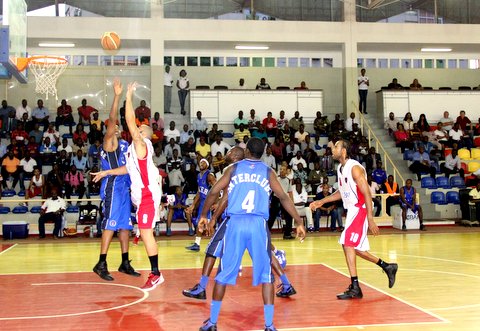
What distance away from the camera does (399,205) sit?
61.7ft

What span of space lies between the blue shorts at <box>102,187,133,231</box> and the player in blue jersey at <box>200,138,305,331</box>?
9.10 ft

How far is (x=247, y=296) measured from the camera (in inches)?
304

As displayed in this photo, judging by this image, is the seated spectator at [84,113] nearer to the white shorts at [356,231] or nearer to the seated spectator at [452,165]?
the seated spectator at [452,165]

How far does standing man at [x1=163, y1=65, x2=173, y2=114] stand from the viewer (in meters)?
24.0

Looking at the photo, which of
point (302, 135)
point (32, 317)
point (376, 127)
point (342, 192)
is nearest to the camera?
point (32, 317)

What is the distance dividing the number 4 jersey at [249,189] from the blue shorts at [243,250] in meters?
0.09

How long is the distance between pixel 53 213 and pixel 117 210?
9.28 m

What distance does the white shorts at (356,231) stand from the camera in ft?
25.0

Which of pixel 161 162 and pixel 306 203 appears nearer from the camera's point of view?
pixel 306 203

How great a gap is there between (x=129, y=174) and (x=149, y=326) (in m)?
2.47

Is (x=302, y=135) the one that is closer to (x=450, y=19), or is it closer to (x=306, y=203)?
(x=306, y=203)

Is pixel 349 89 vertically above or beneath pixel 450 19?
beneath

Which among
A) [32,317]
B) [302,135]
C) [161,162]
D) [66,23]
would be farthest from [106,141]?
[66,23]

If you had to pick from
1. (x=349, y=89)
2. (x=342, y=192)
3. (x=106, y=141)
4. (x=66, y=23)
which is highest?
(x=66, y=23)
